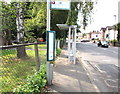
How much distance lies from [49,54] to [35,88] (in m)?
1.23

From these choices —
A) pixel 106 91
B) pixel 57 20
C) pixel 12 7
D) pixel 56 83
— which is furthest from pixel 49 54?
pixel 57 20

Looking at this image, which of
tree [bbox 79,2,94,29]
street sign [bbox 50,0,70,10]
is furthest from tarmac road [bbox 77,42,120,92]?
tree [bbox 79,2,94,29]

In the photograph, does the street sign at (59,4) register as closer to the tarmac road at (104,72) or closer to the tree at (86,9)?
the tarmac road at (104,72)

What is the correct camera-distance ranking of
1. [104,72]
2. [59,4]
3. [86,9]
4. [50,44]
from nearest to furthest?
[50,44] < [59,4] < [104,72] < [86,9]

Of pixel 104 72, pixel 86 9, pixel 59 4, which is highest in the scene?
pixel 86 9

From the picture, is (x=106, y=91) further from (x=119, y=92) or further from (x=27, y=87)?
(x=27, y=87)

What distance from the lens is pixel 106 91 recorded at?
4422mm

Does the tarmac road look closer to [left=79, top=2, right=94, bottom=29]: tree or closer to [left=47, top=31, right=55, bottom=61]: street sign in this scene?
[left=47, top=31, right=55, bottom=61]: street sign

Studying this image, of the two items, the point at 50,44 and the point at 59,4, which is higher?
the point at 59,4

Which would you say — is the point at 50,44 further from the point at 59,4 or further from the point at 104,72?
the point at 104,72

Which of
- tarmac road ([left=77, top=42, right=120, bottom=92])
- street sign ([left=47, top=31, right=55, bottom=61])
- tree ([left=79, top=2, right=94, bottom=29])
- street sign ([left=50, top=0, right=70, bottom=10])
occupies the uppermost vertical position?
tree ([left=79, top=2, right=94, bottom=29])

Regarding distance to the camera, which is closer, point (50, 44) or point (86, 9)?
point (50, 44)

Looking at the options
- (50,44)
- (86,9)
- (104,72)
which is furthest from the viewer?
(86,9)

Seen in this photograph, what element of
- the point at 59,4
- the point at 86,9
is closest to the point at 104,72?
the point at 86,9
